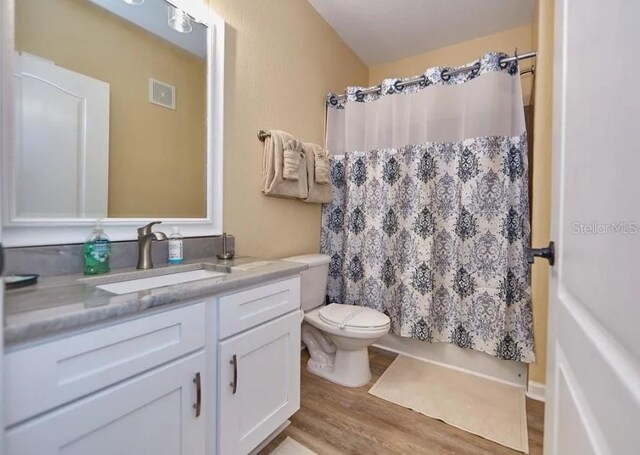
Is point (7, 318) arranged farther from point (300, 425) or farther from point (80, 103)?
point (300, 425)

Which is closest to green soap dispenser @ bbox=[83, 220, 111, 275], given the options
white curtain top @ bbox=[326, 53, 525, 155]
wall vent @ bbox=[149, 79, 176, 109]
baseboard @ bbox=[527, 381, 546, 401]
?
wall vent @ bbox=[149, 79, 176, 109]

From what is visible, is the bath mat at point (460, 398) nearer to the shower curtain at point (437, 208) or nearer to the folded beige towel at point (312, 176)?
the shower curtain at point (437, 208)

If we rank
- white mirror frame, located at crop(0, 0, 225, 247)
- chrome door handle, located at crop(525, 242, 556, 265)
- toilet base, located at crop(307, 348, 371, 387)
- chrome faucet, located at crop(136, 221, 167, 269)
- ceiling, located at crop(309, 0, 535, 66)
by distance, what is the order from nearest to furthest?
chrome door handle, located at crop(525, 242, 556, 265) < white mirror frame, located at crop(0, 0, 225, 247) < chrome faucet, located at crop(136, 221, 167, 269) < toilet base, located at crop(307, 348, 371, 387) < ceiling, located at crop(309, 0, 535, 66)

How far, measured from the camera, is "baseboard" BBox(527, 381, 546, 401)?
1.63 m

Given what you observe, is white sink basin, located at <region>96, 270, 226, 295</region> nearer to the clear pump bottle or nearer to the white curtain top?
the clear pump bottle

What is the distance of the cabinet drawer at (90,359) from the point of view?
0.56 meters

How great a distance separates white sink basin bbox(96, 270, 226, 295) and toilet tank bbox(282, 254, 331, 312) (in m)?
0.73

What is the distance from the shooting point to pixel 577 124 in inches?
22.7

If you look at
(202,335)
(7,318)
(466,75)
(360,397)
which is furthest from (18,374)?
(466,75)

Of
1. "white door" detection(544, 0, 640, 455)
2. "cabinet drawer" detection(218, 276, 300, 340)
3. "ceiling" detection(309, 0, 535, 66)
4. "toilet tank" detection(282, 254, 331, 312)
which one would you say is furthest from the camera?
"ceiling" detection(309, 0, 535, 66)

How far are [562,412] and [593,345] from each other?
0.99ft

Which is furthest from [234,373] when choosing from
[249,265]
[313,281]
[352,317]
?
[313,281]

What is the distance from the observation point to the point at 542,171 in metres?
1.59

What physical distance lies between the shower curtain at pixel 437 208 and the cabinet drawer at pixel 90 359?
150 cm
